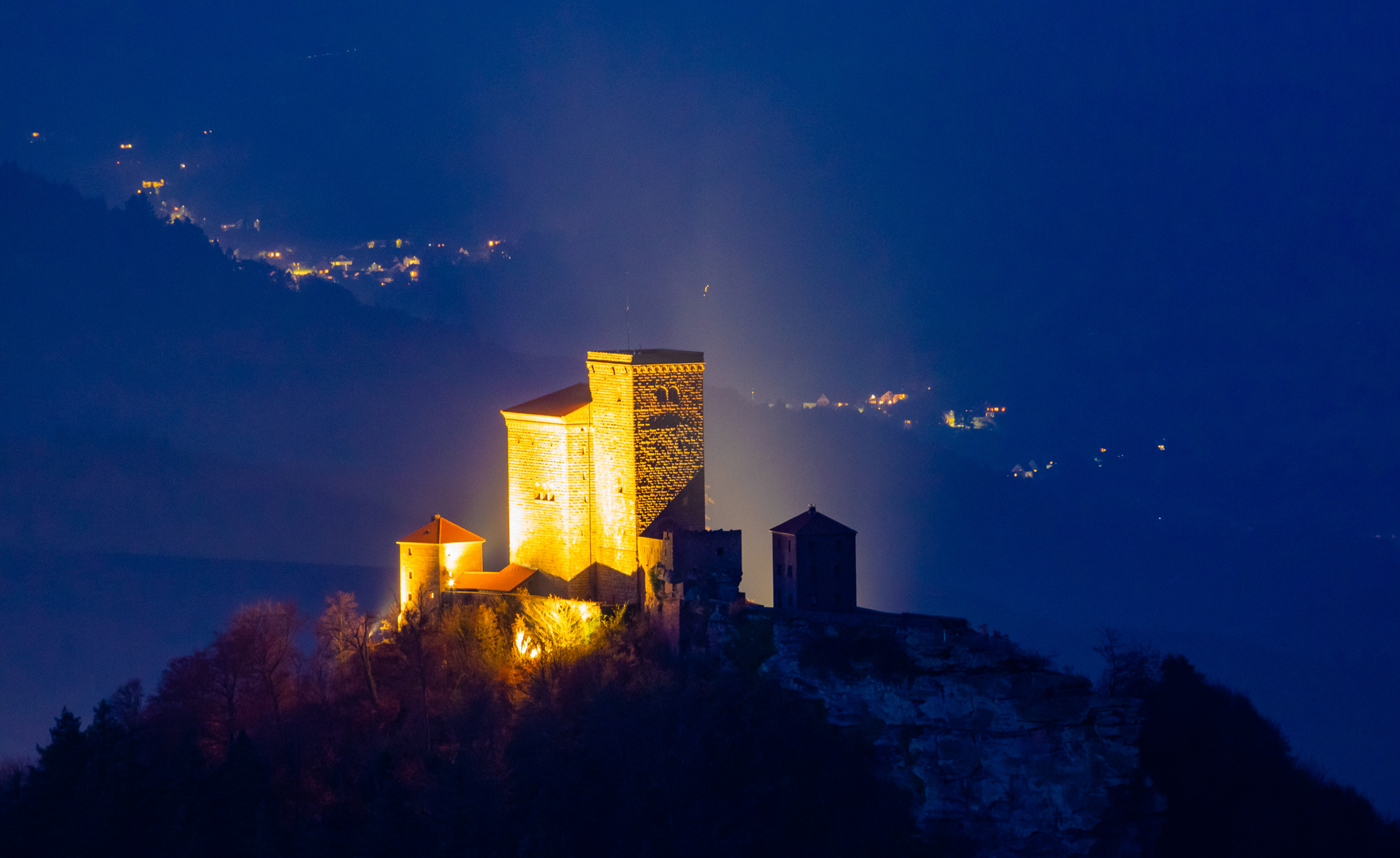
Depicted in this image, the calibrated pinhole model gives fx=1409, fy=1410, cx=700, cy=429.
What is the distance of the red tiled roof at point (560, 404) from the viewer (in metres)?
36.2

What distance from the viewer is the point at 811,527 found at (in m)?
31.9

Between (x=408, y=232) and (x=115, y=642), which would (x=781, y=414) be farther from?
(x=115, y=642)

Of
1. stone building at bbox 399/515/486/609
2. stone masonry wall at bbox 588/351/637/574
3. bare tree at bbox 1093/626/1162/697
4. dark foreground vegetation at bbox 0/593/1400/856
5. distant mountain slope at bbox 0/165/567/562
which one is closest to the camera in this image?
dark foreground vegetation at bbox 0/593/1400/856

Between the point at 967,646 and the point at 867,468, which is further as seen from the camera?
the point at 867,468

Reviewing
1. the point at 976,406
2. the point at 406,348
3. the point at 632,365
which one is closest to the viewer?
the point at 632,365

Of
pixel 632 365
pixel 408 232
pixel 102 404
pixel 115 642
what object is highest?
pixel 408 232

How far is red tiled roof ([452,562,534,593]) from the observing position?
3625 cm

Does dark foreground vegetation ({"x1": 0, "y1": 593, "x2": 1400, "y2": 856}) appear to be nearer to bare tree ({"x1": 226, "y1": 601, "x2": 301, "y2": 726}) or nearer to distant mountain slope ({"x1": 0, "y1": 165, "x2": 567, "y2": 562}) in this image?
bare tree ({"x1": 226, "y1": 601, "x2": 301, "y2": 726})

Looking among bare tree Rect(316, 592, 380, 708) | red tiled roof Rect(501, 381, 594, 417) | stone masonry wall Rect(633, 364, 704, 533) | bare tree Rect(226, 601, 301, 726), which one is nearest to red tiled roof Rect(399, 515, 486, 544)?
bare tree Rect(316, 592, 380, 708)

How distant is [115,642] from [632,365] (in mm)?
58243

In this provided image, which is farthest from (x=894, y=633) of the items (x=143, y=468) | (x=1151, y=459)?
(x=1151, y=459)

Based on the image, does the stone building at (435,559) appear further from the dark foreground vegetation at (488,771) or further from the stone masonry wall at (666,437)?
the stone masonry wall at (666,437)

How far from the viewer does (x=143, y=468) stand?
3733 inches

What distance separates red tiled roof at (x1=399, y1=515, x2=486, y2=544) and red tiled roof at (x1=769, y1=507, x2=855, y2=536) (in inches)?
397
